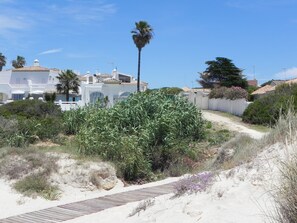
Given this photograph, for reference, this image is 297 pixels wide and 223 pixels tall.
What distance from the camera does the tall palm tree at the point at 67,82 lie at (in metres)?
70.4

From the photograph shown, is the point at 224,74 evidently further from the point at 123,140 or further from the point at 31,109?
the point at 123,140

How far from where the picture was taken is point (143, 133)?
16797 mm

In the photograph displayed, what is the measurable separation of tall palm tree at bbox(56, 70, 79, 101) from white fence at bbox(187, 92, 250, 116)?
24.2 m

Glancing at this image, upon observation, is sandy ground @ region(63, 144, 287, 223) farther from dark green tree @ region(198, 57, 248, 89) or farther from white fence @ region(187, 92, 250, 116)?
dark green tree @ region(198, 57, 248, 89)

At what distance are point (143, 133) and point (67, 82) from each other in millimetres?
55400

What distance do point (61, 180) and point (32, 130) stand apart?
635cm

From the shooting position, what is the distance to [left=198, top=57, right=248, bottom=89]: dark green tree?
246 feet

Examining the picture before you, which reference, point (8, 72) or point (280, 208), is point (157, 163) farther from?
point (8, 72)

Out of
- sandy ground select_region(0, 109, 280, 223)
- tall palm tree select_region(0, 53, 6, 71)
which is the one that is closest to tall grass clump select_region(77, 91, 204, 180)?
sandy ground select_region(0, 109, 280, 223)

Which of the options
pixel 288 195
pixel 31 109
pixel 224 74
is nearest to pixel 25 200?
pixel 288 195

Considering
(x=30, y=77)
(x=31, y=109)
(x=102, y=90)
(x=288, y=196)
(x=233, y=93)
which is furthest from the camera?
(x=30, y=77)

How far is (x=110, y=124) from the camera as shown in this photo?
17500mm

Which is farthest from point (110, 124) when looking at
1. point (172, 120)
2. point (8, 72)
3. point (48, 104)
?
point (8, 72)

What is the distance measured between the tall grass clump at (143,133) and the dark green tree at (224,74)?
54632mm
